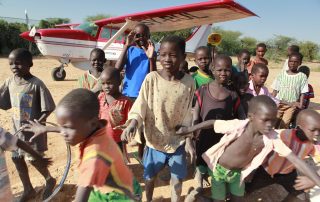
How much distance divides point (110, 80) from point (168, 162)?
40.6 inches

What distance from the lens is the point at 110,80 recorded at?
2971 mm

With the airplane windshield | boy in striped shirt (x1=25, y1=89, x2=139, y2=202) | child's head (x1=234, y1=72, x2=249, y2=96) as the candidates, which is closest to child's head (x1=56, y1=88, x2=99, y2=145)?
boy in striped shirt (x1=25, y1=89, x2=139, y2=202)

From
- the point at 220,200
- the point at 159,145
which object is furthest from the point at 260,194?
the point at 159,145

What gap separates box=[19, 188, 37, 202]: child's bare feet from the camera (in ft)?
10.0

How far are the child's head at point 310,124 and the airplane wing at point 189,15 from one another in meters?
4.99

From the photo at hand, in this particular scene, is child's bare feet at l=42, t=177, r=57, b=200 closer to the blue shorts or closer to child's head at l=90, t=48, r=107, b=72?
the blue shorts

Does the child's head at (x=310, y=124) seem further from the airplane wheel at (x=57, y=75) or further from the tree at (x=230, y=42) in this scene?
the tree at (x=230, y=42)

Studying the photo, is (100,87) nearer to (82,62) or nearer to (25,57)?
(25,57)

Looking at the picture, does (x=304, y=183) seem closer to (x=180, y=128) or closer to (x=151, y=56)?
(x=180, y=128)

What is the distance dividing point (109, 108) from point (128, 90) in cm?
67

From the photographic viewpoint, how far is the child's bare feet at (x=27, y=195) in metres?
3.05

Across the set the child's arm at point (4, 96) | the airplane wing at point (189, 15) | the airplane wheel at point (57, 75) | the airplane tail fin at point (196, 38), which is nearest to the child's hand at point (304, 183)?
the child's arm at point (4, 96)

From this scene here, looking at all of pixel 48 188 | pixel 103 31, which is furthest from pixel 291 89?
pixel 103 31

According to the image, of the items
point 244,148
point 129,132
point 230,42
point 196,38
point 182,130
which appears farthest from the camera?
point 230,42
